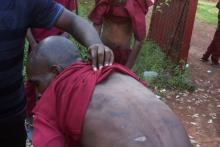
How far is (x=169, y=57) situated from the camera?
7660mm

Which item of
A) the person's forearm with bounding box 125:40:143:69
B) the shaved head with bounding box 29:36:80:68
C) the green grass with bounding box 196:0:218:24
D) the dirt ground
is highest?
the shaved head with bounding box 29:36:80:68

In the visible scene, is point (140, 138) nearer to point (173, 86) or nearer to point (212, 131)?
point (212, 131)

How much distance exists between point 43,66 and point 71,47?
18cm

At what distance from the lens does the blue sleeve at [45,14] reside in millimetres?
2568

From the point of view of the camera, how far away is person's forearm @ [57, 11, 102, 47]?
8.05 feet

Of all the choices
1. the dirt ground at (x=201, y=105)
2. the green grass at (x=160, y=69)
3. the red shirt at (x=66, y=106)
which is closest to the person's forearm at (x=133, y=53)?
the dirt ground at (x=201, y=105)

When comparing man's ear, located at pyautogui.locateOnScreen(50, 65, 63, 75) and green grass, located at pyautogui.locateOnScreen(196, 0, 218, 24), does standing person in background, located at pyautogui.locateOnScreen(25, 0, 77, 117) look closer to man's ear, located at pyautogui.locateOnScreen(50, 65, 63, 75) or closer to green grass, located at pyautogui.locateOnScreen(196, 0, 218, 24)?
man's ear, located at pyautogui.locateOnScreen(50, 65, 63, 75)

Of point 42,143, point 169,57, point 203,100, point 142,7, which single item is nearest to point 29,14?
point 42,143

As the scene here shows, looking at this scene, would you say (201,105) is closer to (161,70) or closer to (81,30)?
(161,70)

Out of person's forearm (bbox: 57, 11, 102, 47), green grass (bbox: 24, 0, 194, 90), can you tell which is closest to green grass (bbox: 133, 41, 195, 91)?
green grass (bbox: 24, 0, 194, 90)

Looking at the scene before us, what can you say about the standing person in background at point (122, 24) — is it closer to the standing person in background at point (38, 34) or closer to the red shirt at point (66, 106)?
the standing person in background at point (38, 34)

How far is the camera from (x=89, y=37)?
2467 mm

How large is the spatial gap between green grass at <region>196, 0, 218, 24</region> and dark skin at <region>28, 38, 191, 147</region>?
11.2m

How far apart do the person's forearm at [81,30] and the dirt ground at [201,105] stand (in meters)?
2.79
